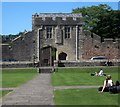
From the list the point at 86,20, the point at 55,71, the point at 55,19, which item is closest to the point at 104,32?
the point at 86,20

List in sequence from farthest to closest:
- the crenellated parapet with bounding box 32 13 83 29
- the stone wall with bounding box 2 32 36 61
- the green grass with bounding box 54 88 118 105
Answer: the crenellated parapet with bounding box 32 13 83 29
the stone wall with bounding box 2 32 36 61
the green grass with bounding box 54 88 118 105

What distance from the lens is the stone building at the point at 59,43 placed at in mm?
60531

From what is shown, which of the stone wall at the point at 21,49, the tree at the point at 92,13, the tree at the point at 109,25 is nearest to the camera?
the stone wall at the point at 21,49

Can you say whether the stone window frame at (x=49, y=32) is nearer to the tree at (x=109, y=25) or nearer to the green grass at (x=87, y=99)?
the tree at (x=109, y=25)

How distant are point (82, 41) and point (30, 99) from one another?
44.6 metres

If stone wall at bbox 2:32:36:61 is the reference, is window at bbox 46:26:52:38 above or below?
above

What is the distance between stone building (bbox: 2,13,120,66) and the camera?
60.5m

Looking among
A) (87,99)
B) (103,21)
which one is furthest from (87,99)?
(103,21)

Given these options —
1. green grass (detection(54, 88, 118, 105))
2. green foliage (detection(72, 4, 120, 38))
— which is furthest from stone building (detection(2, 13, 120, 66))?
green grass (detection(54, 88, 118, 105))

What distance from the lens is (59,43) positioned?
198ft

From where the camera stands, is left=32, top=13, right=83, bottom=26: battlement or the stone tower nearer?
the stone tower

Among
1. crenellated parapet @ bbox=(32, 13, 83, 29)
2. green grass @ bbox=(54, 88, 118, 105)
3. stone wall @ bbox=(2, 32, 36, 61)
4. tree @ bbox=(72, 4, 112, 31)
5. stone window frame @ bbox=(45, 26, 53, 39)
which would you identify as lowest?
green grass @ bbox=(54, 88, 118, 105)

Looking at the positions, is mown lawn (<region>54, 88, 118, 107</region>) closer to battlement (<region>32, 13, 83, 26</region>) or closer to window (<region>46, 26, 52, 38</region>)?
window (<region>46, 26, 52, 38</region>)

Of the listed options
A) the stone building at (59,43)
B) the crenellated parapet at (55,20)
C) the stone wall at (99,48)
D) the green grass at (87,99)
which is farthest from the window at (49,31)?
the green grass at (87,99)
